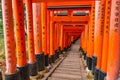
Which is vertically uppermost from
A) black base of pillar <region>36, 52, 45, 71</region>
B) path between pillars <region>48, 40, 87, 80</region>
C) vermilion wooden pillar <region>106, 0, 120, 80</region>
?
vermilion wooden pillar <region>106, 0, 120, 80</region>

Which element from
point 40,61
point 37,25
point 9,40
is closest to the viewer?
point 9,40

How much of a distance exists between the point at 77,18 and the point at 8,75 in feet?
29.7

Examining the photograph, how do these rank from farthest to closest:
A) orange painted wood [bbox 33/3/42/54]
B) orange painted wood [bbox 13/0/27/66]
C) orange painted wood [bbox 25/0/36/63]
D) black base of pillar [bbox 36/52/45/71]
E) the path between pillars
Answer: black base of pillar [bbox 36/52/45/71] < orange painted wood [bbox 33/3/42/54] < the path between pillars < orange painted wood [bbox 25/0/36/63] < orange painted wood [bbox 13/0/27/66]

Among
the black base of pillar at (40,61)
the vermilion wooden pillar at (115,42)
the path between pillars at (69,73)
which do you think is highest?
the vermilion wooden pillar at (115,42)

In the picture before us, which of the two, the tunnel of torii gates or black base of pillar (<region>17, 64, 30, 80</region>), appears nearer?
the tunnel of torii gates

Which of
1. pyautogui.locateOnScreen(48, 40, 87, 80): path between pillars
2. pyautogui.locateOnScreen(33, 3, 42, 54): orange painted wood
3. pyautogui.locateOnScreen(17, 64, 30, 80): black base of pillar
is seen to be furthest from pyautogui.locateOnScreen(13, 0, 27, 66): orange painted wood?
pyautogui.locateOnScreen(33, 3, 42, 54): orange painted wood

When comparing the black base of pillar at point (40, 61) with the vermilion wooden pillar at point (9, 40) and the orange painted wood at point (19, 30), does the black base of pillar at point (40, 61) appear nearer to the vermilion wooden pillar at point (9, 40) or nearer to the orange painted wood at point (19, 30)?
the orange painted wood at point (19, 30)

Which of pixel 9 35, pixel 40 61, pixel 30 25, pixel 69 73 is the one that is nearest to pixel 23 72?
pixel 9 35

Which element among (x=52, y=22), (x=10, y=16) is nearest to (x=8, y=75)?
(x=10, y=16)

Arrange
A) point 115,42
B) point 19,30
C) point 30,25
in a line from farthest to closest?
point 30,25, point 19,30, point 115,42

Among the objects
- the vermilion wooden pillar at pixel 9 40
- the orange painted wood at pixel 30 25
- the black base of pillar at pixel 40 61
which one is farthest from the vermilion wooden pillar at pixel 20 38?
the black base of pillar at pixel 40 61

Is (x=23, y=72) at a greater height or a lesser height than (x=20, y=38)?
lesser

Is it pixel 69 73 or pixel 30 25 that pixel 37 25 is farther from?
pixel 69 73

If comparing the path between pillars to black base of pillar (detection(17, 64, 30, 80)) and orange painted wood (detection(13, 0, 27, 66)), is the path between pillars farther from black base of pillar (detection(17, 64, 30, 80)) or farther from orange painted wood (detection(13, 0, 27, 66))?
orange painted wood (detection(13, 0, 27, 66))
